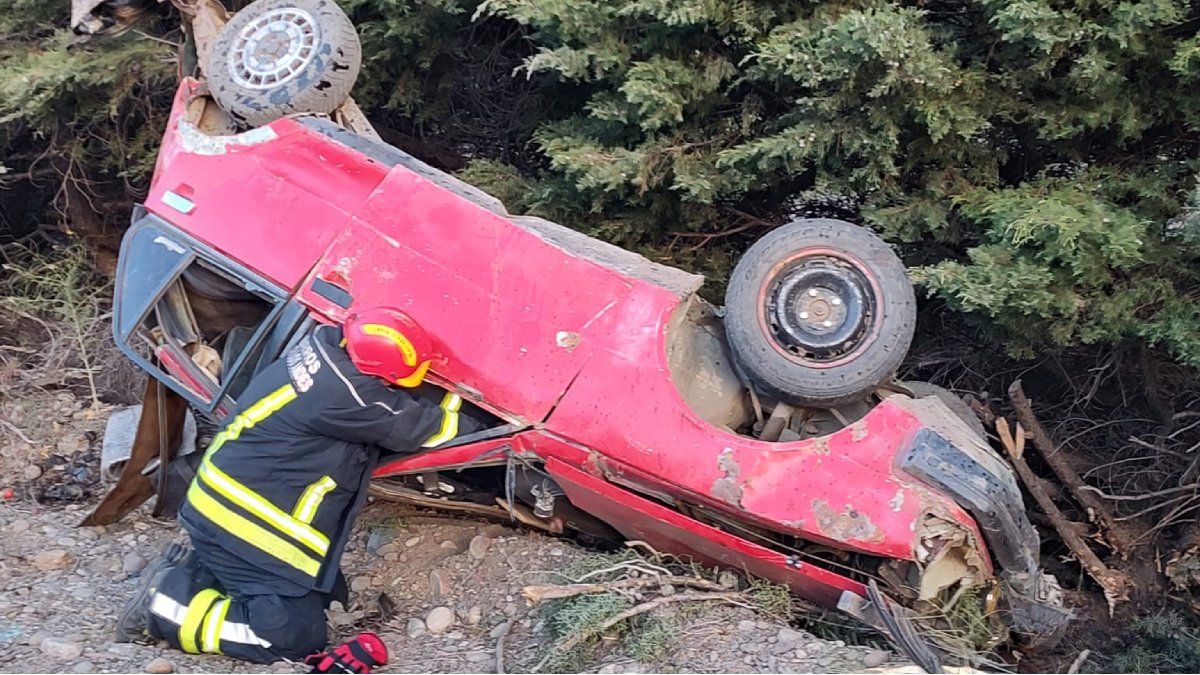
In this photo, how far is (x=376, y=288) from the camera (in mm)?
3859

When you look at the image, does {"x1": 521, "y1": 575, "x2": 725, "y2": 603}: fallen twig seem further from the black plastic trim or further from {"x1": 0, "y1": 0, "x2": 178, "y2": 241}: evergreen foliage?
{"x1": 0, "y1": 0, "x2": 178, "y2": 241}: evergreen foliage

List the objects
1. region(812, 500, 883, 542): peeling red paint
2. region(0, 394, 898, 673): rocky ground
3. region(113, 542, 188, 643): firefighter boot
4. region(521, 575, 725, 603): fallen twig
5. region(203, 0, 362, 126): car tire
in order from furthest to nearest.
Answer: region(203, 0, 362, 126): car tire, region(113, 542, 188, 643): firefighter boot, region(521, 575, 725, 603): fallen twig, region(0, 394, 898, 673): rocky ground, region(812, 500, 883, 542): peeling red paint

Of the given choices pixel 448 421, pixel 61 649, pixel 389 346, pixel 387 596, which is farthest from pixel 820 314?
pixel 61 649

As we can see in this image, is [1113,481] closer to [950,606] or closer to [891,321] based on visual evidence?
[950,606]

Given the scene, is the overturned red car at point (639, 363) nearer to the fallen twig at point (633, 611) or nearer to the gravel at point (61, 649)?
the fallen twig at point (633, 611)

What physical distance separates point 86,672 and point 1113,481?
4337mm

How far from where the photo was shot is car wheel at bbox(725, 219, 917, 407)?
367cm

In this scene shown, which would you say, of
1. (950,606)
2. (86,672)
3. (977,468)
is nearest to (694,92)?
(977,468)

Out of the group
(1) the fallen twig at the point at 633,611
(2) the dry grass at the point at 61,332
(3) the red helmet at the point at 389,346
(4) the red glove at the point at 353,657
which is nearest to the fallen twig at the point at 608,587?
(1) the fallen twig at the point at 633,611

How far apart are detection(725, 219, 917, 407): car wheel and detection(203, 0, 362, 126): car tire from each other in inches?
76.9

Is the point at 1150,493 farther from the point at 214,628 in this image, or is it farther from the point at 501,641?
the point at 214,628

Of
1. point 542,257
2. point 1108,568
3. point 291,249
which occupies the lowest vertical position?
point 1108,568

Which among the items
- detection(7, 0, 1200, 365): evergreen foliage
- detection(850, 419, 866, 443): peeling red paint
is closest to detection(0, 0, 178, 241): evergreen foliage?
detection(7, 0, 1200, 365): evergreen foliage

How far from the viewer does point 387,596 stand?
439 centimetres
